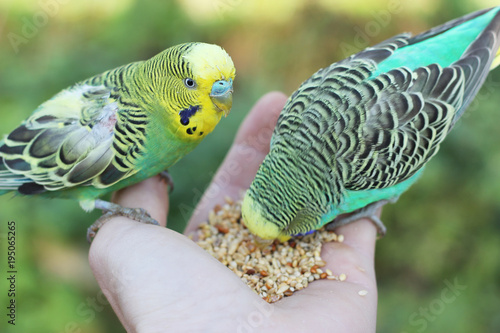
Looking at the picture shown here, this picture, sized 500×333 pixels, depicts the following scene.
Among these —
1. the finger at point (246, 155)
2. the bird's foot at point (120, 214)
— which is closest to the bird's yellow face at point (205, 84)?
the bird's foot at point (120, 214)

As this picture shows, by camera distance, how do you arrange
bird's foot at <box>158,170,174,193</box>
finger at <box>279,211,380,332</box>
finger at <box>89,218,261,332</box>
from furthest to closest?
bird's foot at <box>158,170,174,193</box> < finger at <box>279,211,380,332</box> < finger at <box>89,218,261,332</box>

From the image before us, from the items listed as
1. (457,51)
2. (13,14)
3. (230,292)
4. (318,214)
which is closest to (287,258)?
(318,214)

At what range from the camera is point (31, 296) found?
13.5 feet

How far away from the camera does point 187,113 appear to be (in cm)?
287

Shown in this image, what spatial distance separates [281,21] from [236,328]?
4.29 m

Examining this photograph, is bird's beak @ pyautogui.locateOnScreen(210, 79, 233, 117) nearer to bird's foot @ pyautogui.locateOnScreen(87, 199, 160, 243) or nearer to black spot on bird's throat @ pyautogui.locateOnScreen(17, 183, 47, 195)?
bird's foot @ pyautogui.locateOnScreen(87, 199, 160, 243)

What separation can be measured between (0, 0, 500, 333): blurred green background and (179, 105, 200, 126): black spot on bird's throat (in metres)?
1.56

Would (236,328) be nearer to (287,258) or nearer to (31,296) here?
(287,258)

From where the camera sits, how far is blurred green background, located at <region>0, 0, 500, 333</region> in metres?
4.17

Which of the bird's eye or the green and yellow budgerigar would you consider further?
the green and yellow budgerigar

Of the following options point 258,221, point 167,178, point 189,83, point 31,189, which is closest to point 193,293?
point 258,221

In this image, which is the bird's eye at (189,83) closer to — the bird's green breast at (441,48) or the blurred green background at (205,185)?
the bird's green breast at (441,48)

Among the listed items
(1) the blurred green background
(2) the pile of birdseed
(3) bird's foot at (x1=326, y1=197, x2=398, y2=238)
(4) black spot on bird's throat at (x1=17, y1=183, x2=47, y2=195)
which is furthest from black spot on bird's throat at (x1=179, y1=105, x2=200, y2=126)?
(1) the blurred green background

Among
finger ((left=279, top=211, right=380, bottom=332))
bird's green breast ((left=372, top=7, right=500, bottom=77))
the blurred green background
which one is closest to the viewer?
finger ((left=279, top=211, right=380, bottom=332))
